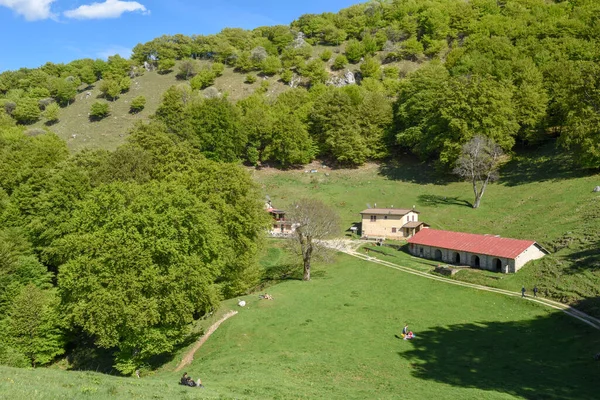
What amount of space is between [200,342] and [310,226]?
66.1ft

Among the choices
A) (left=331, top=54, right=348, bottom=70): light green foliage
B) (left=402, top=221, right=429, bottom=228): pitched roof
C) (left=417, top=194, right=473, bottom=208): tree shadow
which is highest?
(left=331, top=54, right=348, bottom=70): light green foliage

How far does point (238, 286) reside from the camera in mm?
47844

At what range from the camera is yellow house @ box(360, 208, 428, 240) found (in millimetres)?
63938

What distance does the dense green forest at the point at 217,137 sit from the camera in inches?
1369

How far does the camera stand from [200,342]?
36.8 m

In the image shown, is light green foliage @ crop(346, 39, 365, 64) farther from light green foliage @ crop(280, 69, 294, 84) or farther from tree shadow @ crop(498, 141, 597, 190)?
tree shadow @ crop(498, 141, 597, 190)

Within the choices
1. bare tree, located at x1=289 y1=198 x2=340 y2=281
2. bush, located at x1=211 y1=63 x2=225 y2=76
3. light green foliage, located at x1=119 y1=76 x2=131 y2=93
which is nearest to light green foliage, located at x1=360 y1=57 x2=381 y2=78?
bush, located at x1=211 y1=63 x2=225 y2=76

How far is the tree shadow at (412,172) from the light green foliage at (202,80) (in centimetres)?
6596

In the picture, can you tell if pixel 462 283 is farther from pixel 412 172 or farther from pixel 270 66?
pixel 270 66

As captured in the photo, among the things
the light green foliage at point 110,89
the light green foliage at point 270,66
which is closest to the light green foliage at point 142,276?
the light green foliage at point 110,89

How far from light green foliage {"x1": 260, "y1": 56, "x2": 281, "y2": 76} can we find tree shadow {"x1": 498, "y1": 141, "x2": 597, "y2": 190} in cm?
7752

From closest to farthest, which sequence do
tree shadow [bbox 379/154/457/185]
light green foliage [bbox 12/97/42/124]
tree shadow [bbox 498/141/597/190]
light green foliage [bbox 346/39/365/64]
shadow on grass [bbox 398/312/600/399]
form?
1. shadow on grass [bbox 398/312/600/399]
2. tree shadow [bbox 498/141/597/190]
3. tree shadow [bbox 379/154/457/185]
4. light green foliage [bbox 12/97/42/124]
5. light green foliage [bbox 346/39/365/64]

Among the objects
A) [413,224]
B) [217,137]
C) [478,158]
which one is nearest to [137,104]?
[217,137]

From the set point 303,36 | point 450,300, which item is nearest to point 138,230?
point 450,300
